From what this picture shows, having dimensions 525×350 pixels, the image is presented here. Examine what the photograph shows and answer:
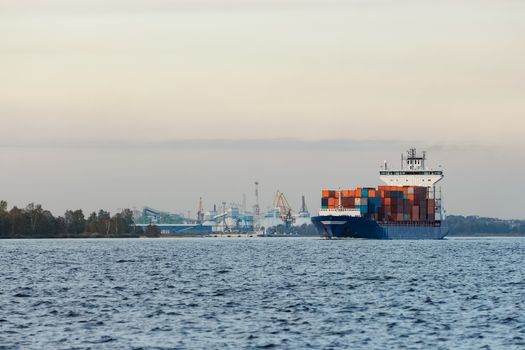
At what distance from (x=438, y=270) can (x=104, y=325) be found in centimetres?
5010

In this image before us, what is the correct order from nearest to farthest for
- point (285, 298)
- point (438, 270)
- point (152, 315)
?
point (152, 315)
point (285, 298)
point (438, 270)

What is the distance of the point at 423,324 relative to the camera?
48625 millimetres

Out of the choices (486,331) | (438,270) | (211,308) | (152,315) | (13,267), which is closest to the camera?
(486,331)

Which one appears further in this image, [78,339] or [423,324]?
[423,324]

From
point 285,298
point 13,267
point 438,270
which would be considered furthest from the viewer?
point 13,267

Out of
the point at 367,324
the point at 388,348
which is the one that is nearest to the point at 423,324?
the point at 367,324

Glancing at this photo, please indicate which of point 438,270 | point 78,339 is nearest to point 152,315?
point 78,339

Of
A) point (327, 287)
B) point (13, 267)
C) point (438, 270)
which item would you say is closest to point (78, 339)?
point (327, 287)

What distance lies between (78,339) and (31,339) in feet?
5.91

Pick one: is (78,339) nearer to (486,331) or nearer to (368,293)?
(486,331)

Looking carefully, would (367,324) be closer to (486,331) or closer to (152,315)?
(486,331)

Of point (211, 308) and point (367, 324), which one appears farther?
point (211, 308)

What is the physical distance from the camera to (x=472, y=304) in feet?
190

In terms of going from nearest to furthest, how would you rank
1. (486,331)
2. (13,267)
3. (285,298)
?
(486,331)
(285,298)
(13,267)
